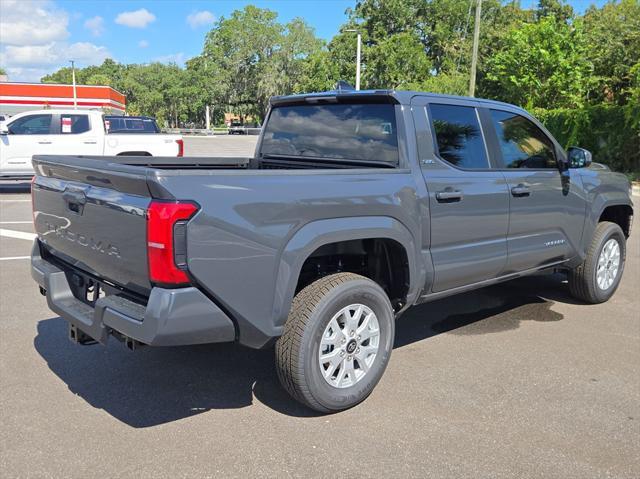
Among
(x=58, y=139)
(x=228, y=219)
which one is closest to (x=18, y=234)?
(x=58, y=139)

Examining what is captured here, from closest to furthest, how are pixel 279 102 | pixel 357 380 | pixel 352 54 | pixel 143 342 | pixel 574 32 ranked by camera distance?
pixel 143 342 → pixel 357 380 → pixel 279 102 → pixel 574 32 → pixel 352 54

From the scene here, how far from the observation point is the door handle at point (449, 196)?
13.2ft

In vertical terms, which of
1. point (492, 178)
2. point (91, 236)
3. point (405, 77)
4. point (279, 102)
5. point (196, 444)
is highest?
point (405, 77)

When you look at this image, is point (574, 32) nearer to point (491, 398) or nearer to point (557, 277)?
point (557, 277)

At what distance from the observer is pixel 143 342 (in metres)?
2.99

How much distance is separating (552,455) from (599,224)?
3.35 meters

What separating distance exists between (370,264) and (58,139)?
39.0ft

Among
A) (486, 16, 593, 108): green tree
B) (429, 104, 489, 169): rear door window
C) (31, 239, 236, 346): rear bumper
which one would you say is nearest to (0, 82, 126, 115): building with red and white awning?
(486, 16, 593, 108): green tree

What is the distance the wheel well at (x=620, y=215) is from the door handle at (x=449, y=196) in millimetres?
2726

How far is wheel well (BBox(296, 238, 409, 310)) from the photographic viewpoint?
3.85 meters

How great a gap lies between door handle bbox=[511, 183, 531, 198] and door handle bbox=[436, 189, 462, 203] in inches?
27.1

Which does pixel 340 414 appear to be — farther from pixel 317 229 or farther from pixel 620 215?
pixel 620 215

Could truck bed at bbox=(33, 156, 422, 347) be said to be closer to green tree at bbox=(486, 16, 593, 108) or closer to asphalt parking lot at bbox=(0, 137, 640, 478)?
asphalt parking lot at bbox=(0, 137, 640, 478)

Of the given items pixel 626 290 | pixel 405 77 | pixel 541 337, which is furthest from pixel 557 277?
pixel 405 77
